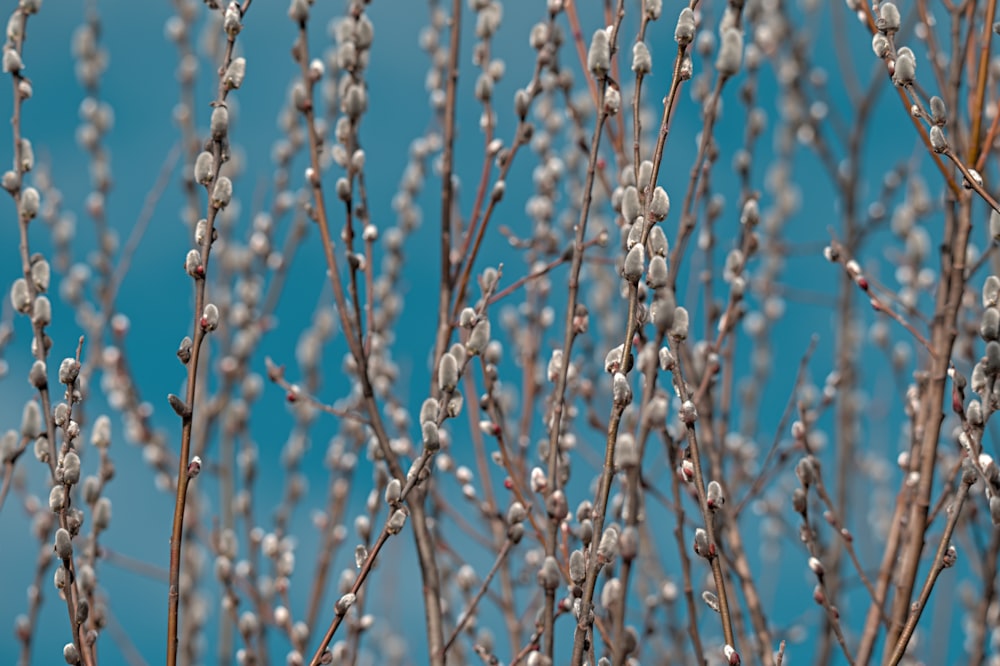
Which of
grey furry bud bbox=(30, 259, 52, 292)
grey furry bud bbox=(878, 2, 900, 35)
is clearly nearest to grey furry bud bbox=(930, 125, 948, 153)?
grey furry bud bbox=(878, 2, 900, 35)

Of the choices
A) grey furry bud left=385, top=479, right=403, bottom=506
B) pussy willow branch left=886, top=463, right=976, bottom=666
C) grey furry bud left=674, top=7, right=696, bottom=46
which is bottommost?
pussy willow branch left=886, top=463, right=976, bottom=666

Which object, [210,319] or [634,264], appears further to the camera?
[210,319]

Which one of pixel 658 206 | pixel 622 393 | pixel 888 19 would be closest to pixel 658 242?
pixel 658 206

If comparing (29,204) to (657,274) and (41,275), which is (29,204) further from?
(657,274)

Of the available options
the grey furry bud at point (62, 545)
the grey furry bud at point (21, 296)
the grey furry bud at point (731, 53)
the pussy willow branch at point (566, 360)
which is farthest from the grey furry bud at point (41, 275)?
the grey furry bud at point (731, 53)

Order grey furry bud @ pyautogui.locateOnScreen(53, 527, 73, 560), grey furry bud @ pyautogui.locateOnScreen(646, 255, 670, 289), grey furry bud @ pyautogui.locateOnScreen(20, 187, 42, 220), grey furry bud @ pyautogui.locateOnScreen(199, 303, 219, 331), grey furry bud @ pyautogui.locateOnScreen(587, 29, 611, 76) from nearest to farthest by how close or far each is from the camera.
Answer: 1. grey furry bud @ pyautogui.locateOnScreen(646, 255, 670, 289)
2. grey furry bud @ pyautogui.locateOnScreen(53, 527, 73, 560)
3. grey furry bud @ pyautogui.locateOnScreen(199, 303, 219, 331)
4. grey furry bud @ pyautogui.locateOnScreen(587, 29, 611, 76)
5. grey furry bud @ pyautogui.locateOnScreen(20, 187, 42, 220)

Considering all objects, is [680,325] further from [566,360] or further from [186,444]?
[186,444]

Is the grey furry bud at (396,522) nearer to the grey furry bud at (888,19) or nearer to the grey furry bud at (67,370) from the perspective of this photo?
the grey furry bud at (67,370)

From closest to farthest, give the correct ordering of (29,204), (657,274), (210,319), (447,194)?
(657,274) → (210,319) → (29,204) → (447,194)

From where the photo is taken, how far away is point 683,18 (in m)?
1.54

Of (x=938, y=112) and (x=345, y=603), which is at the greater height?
(x=938, y=112)

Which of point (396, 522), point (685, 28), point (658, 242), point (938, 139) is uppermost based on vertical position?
point (685, 28)

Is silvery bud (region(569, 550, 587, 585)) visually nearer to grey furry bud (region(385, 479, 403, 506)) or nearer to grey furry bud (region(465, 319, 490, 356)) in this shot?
grey furry bud (region(385, 479, 403, 506))

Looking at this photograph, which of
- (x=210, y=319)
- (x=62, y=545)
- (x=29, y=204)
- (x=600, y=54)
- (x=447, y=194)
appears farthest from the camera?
(x=447, y=194)
